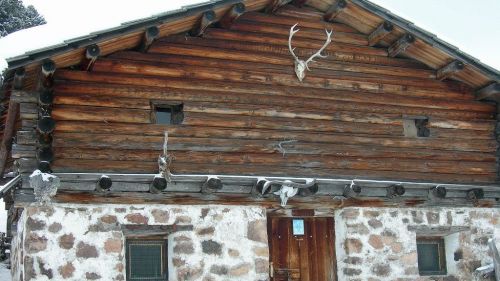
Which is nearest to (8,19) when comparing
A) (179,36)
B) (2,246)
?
(2,246)

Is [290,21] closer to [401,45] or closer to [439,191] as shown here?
[401,45]

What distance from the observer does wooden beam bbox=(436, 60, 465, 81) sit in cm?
1124

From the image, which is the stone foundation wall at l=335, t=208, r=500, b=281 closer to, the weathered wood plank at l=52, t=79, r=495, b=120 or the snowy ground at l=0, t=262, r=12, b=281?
the weathered wood plank at l=52, t=79, r=495, b=120

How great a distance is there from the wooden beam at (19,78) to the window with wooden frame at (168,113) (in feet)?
6.57

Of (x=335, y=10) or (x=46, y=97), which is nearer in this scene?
(x=46, y=97)

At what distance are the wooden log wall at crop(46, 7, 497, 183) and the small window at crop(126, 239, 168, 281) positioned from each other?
43.4 inches

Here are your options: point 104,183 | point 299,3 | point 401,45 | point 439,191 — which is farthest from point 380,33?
point 104,183

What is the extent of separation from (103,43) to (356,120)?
4.52 meters

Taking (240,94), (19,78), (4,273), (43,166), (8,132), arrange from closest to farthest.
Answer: (19,78) → (43,166) → (240,94) → (8,132) → (4,273)

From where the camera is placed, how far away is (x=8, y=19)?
27.3 meters

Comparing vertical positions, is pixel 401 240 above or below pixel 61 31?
below

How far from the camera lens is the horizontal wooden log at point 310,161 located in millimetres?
9391

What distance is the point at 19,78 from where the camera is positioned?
863 cm

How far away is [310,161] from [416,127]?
7.85ft
